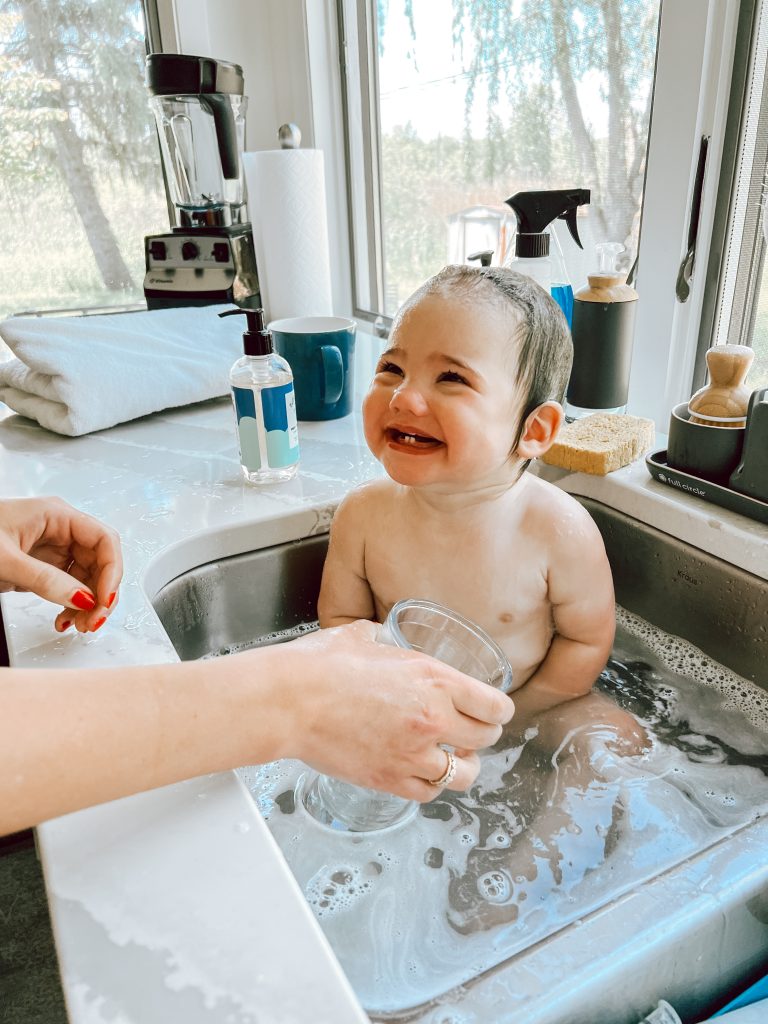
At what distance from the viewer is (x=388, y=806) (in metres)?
0.71

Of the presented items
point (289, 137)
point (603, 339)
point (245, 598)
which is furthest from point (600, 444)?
point (289, 137)

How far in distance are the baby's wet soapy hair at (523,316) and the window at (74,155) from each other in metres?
1.35

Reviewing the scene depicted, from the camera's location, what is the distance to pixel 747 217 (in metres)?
1.08

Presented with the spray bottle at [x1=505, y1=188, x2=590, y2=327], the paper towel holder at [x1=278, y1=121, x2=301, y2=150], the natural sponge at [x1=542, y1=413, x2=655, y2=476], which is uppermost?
the paper towel holder at [x1=278, y1=121, x2=301, y2=150]

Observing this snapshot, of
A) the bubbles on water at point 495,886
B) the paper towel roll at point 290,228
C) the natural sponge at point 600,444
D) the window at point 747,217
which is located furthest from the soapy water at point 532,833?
the paper towel roll at point 290,228

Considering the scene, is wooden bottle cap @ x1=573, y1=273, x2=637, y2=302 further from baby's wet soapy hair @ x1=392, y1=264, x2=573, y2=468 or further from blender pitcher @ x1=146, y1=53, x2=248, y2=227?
blender pitcher @ x1=146, y1=53, x2=248, y2=227

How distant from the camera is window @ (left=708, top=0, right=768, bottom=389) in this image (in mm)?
1014

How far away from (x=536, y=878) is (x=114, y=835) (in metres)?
0.38

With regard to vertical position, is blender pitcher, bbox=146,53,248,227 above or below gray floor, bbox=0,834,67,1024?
above

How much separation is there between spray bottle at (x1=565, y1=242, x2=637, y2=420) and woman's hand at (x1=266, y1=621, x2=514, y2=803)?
0.66 metres

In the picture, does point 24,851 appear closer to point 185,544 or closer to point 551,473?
point 185,544

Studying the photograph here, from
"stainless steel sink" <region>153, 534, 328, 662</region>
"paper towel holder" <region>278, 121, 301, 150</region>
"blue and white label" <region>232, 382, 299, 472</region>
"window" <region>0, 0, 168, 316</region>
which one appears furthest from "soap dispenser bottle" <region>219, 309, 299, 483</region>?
"window" <region>0, 0, 168, 316</region>

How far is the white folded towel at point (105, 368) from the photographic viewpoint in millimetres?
1218

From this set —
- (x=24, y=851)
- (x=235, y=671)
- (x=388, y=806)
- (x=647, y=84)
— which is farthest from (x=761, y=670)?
(x=24, y=851)
